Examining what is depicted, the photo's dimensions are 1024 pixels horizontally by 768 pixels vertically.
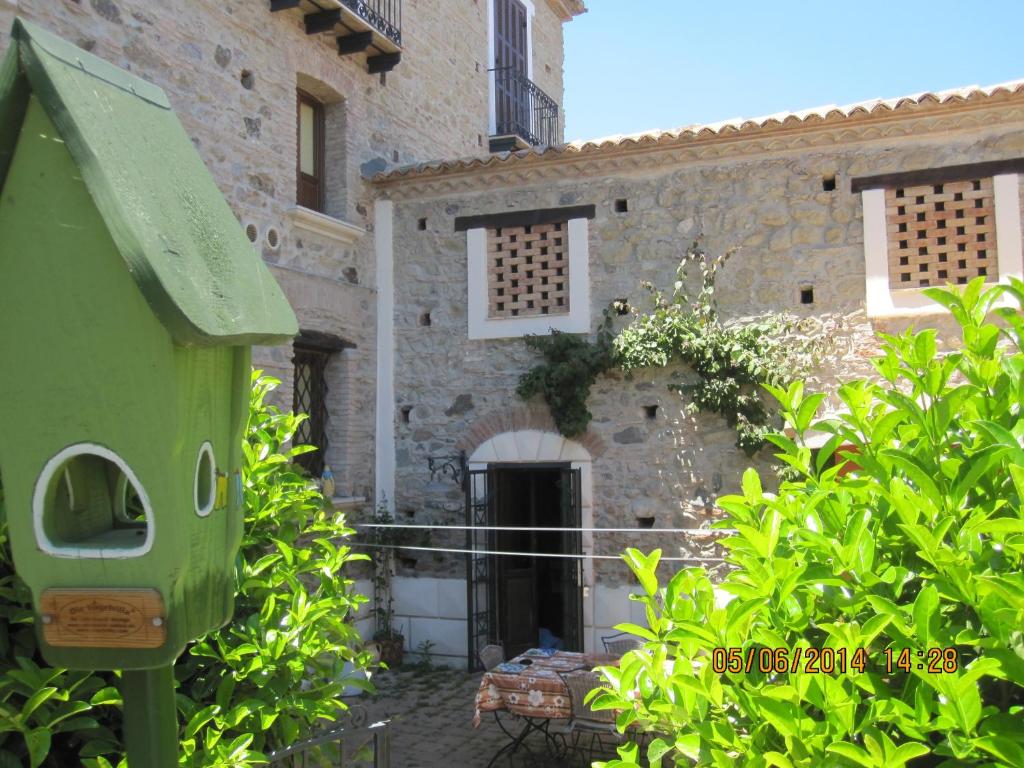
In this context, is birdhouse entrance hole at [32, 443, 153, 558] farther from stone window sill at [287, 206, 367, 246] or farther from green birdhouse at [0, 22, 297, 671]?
stone window sill at [287, 206, 367, 246]

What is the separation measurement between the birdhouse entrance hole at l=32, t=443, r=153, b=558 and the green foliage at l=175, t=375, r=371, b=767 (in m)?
0.73

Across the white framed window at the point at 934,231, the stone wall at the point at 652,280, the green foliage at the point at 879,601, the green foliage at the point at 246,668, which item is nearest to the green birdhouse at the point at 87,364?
the green foliage at the point at 246,668

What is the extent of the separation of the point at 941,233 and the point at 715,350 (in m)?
2.08

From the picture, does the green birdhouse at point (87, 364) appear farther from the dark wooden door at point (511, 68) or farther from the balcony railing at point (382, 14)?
the dark wooden door at point (511, 68)

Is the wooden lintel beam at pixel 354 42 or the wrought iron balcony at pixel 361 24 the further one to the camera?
the wooden lintel beam at pixel 354 42

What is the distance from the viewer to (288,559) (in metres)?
3.10

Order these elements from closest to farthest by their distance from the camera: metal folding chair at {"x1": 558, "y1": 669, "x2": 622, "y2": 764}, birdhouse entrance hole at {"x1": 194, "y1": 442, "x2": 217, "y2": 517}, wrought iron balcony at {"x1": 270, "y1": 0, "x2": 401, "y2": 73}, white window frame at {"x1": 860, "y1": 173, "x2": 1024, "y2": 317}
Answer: birdhouse entrance hole at {"x1": 194, "y1": 442, "x2": 217, "y2": 517}
metal folding chair at {"x1": 558, "y1": 669, "x2": 622, "y2": 764}
white window frame at {"x1": 860, "y1": 173, "x2": 1024, "y2": 317}
wrought iron balcony at {"x1": 270, "y1": 0, "x2": 401, "y2": 73}

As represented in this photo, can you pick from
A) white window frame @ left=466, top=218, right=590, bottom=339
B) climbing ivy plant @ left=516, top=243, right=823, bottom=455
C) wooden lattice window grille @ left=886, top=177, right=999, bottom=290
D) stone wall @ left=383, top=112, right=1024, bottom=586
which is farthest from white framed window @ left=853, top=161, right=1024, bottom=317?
white window frame @ left=466, top=218, right=590, bottom=339

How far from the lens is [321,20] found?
8.07m

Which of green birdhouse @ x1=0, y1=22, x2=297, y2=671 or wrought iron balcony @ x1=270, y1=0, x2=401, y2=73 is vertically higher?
wrought iron balcony @ x1=270, y1=0, x2=401, y2=73

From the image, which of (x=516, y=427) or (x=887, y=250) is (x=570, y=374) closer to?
(x=516, y=427)

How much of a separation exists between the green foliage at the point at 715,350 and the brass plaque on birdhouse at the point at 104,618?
20.6ft

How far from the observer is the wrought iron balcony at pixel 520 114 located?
1233 cm

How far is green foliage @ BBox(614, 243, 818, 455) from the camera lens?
25.0 feet
